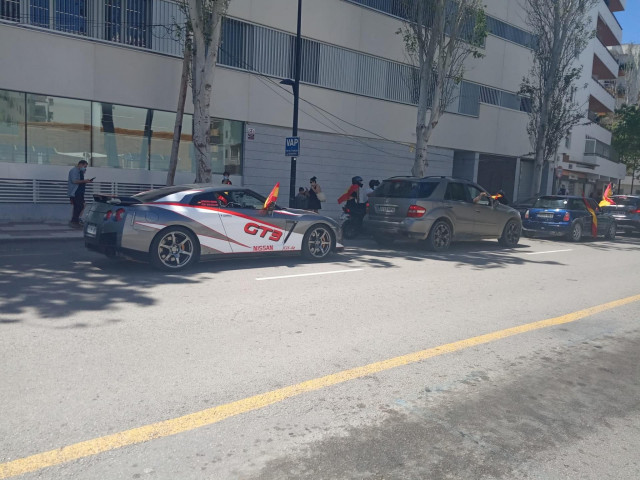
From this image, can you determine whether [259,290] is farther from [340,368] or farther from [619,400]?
[619,400]

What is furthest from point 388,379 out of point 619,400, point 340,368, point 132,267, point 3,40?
point 3,40

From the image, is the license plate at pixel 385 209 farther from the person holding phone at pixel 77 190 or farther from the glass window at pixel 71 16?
the glass window at pixel 71 16

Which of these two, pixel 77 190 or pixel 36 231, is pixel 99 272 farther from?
pixel 77 190

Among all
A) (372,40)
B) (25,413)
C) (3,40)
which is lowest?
(25,413)

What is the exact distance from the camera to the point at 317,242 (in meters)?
10.7

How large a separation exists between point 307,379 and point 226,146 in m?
15.9

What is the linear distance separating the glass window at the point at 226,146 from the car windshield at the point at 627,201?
1391cm

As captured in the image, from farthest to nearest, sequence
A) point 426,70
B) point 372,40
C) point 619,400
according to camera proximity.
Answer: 1. point 372,40
2. point 426,70
3. point 619,400

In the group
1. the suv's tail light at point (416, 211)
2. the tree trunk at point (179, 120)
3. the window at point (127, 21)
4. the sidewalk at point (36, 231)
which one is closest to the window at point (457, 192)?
the suv's tail light at point (416, 211)

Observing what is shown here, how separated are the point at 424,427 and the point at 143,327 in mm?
3188

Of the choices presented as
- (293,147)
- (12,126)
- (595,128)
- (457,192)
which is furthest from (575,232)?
(595,128)

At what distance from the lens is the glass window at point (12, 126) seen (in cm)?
1527

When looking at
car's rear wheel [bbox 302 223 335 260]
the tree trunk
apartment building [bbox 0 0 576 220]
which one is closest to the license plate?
car's rear wheel [bbox 302 223 335 260]

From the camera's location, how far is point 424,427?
3807 mm
